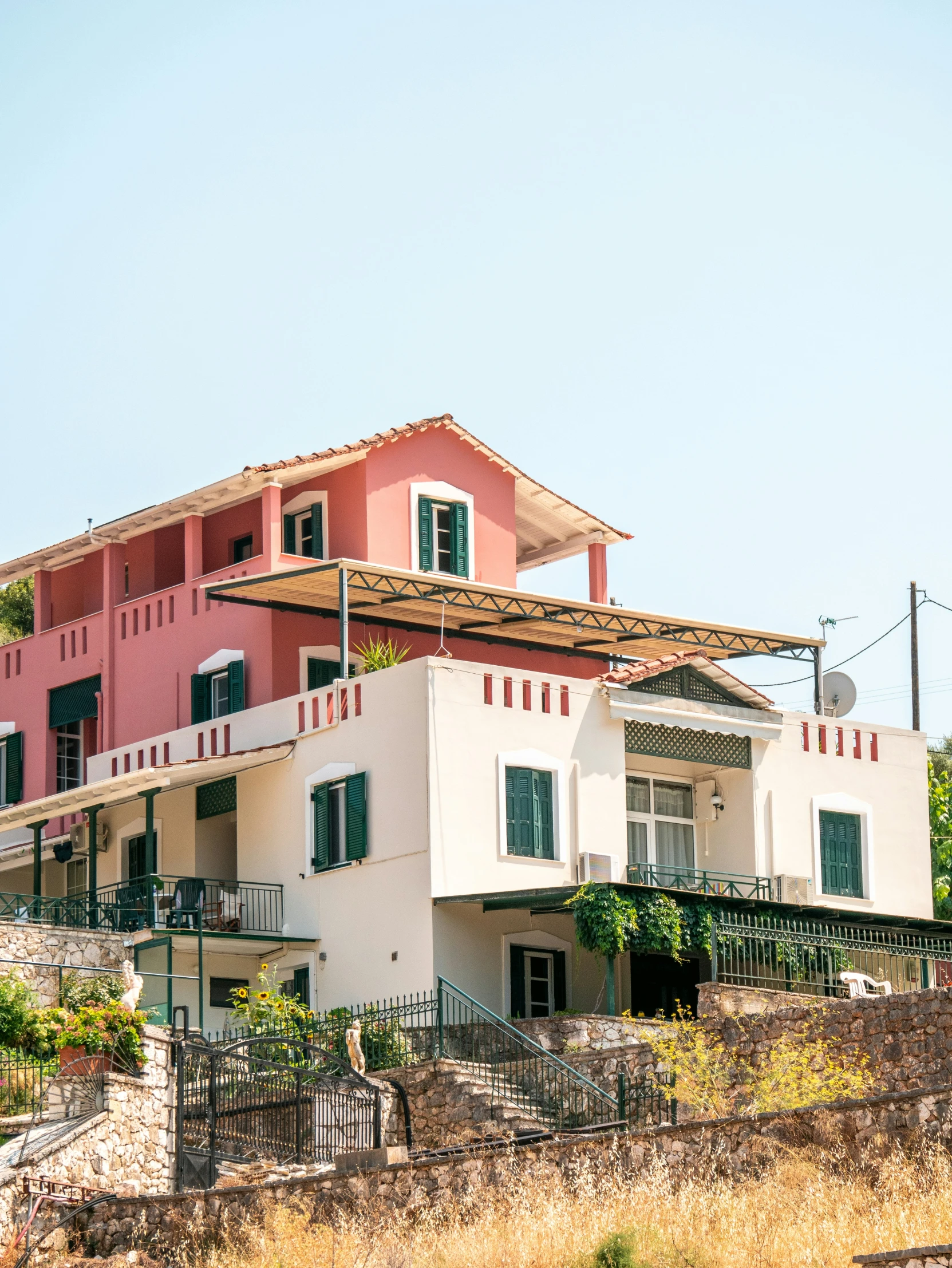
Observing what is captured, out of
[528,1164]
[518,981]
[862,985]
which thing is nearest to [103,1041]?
[528,1164]

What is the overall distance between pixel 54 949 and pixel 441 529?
11.6m

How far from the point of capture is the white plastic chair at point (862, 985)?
27.8 metres

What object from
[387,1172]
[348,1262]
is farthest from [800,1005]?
[348,1262]

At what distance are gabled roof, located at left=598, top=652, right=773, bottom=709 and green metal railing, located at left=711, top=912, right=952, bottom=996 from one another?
4273mm

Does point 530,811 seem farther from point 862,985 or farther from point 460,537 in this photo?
point 460,537

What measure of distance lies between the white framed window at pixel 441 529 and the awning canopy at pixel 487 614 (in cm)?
146

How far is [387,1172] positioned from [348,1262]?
1915mm

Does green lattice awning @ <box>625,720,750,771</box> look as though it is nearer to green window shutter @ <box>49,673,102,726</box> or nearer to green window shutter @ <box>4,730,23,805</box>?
green window shutter @ <box>49,673,102,726</box>

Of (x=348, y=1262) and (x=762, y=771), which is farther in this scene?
(x=762, y=771)

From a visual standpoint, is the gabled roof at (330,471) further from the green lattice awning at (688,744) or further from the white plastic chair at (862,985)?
the white plastic chair at (862,985)

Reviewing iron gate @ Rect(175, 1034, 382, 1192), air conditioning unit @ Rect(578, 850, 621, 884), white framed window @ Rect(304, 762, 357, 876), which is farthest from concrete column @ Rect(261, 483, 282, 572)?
iron gate @ Rect(175, 1034, 382, 1192)

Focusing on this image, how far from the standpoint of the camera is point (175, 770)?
32.2 metres

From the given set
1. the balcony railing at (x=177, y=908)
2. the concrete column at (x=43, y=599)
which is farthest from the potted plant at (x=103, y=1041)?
the concrete column at (x=43, y=599)

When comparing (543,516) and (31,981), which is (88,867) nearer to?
(31,981)
